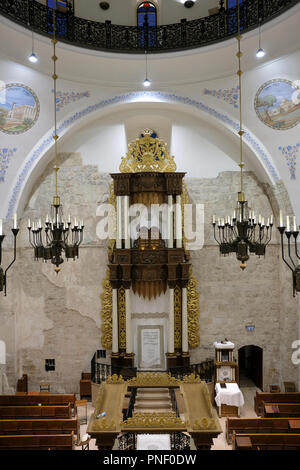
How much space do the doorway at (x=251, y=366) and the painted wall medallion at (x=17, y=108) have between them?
10851 mm

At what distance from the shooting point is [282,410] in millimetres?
10484

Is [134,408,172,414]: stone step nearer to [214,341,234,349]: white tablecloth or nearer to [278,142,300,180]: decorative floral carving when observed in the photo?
[214,341,234,349]: white tablecloth

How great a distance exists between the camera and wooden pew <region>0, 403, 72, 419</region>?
10.4m

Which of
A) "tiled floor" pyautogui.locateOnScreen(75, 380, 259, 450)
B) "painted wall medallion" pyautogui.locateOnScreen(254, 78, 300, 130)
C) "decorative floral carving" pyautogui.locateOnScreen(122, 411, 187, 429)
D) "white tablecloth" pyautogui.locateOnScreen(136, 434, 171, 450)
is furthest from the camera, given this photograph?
"painted wall medallion" pyautogui.locateOnScreen(254, 78, 300, 130)

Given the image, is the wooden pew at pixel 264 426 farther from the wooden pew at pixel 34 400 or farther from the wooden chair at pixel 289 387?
the wooden pew at pixel 34 400

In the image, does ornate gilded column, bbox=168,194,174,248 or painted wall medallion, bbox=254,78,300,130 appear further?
ornate gilded column, bbox=168,194,174,248

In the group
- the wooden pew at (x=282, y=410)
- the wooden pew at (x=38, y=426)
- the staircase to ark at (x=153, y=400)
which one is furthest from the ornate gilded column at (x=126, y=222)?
the wooden pew at (x=282, y=410)

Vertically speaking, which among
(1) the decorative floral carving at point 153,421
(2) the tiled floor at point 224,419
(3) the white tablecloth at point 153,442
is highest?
(1) the decorative floral carving at point 153,421

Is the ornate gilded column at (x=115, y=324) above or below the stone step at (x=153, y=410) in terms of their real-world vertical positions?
above

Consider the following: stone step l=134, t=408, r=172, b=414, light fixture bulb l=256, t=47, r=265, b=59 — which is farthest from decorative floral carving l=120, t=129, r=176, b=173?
stone step l=134, t=408, r=172, b=414

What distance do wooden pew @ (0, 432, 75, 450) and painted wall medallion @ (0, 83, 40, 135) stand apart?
8.50 meters

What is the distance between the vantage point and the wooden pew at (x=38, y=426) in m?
9.47

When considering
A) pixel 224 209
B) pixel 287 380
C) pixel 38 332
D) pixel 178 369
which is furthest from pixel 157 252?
pixel 287 380

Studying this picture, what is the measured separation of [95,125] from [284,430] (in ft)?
35.8
